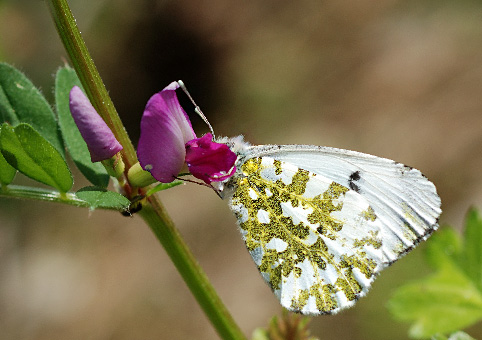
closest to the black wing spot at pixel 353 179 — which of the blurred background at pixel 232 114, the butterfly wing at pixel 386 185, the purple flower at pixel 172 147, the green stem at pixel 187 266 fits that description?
the butterfly wing at pixel 386 185

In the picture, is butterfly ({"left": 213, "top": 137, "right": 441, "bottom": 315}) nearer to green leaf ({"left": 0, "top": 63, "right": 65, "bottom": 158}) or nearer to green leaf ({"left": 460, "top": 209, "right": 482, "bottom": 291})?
green leaf ({"left": 460, "top": 209, "right": 482, "bottom": 291})

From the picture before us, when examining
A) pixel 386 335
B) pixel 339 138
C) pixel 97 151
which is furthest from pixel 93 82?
pixel 339 138

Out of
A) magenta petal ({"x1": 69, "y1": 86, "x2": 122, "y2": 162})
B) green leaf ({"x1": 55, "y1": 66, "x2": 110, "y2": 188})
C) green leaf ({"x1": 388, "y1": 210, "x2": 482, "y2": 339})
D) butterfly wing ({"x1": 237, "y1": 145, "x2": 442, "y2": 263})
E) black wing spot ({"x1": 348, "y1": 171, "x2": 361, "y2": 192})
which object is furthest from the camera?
black wing spot ({"x1": 348, "y1": 171, "x2": 361, "y2": 192})

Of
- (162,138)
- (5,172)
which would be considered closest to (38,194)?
(5,172)

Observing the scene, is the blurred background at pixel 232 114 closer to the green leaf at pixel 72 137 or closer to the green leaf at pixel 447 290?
the green leaf at pixel 447 290

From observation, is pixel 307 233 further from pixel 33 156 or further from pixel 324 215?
pixel 33 156

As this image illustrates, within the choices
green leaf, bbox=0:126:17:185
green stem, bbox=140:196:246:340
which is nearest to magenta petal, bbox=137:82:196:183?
green stem, bbox=140:196:246:340
